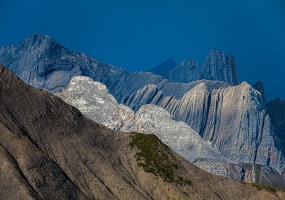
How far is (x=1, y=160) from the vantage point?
196250 millimetres

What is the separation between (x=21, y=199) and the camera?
185750 mm

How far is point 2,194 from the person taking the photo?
187 m

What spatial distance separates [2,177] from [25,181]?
5.90 metres

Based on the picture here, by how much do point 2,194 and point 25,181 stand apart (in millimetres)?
8305

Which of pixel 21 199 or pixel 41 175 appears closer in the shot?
pixel 21 199

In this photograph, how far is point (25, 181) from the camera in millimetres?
193625

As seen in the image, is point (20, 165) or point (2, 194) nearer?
point (2, 194)

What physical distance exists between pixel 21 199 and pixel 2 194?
508 cm

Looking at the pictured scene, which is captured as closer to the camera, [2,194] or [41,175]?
[2,194]

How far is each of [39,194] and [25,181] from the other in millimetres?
5146

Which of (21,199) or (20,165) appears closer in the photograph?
(21,199)

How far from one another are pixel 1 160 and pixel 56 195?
54.0ft

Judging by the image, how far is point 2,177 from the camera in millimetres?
191375
